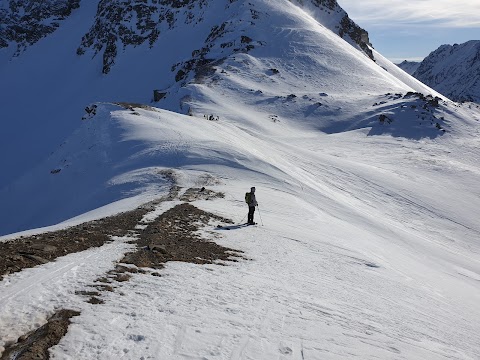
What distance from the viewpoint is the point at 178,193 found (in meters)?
23.1

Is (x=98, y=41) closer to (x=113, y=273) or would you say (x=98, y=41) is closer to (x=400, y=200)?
(x=400, y=200)

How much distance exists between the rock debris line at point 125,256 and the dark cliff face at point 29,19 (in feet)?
429

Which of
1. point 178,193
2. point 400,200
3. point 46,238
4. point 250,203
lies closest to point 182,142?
point 178,193

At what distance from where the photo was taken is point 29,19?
13462cm

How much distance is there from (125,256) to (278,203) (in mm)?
12960

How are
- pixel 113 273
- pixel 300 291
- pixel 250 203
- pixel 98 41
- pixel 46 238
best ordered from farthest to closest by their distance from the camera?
pixel 98 41
pixel 250 203
pixel 46 238
pixel 300 291
pixel 113 273

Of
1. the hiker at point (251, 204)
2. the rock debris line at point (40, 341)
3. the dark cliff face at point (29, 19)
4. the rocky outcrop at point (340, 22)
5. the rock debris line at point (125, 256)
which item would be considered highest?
the rocky outcrop at point (340, 22)

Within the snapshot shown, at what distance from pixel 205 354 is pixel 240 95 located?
55.6 m

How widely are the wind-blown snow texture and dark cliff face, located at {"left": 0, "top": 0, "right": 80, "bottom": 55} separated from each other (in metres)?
55.0

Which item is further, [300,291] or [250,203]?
[250,203]

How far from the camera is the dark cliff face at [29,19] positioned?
130 m

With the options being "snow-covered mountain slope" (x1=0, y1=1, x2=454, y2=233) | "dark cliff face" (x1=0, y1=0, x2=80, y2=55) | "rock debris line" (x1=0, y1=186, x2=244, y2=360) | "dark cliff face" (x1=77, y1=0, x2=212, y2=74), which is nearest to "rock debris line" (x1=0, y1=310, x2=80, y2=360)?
"rock debris line" (x1=0, y1=186, x2=244, y2=360)

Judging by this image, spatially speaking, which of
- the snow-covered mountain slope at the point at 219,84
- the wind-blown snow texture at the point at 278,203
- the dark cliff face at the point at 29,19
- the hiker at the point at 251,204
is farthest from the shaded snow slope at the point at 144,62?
the hiker at the point at 251,204

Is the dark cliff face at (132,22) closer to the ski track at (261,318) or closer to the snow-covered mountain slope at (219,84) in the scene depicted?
the snow-covered mountain slope at (219,84)
